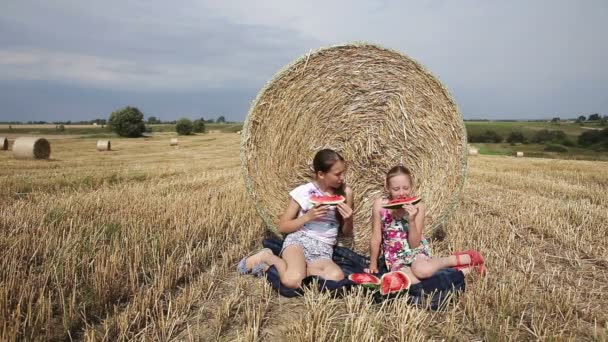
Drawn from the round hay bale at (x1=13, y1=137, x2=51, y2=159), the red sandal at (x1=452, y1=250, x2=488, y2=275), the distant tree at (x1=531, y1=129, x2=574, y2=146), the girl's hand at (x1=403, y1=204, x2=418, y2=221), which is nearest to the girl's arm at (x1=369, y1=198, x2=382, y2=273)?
the girl's hand at (x1=403, y1=204, x2=418, y2=221)

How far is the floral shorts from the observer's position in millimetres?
3836

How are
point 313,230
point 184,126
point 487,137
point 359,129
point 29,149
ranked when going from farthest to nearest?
point 184,126, point 487,137, point 29,149, point 359,129, point 313,230

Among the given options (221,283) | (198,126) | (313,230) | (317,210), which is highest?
(198,126)

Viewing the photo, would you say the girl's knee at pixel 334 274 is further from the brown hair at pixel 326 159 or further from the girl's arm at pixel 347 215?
the brown hair at pixel 326 159

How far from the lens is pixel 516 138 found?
36.2m

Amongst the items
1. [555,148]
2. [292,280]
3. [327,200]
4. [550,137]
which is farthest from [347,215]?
[550,137]

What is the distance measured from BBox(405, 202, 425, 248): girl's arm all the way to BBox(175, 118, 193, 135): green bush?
46326 millimetres

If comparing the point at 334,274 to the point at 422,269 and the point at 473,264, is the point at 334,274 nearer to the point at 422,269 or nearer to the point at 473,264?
the point at 422,269

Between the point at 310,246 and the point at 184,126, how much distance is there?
46244 mm

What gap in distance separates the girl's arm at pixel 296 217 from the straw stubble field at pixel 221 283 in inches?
21.9

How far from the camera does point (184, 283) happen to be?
10.8ft

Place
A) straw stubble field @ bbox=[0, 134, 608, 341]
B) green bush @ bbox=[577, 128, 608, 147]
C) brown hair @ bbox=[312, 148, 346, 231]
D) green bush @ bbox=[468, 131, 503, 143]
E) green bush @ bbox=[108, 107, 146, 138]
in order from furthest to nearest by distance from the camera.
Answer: green bush @ bbox=[108, 107, 146, 138], green bush @ bbox=[468, 131, 503, 143], green bush @ bbox=[577, 128, 608, 147], brown hair @ bbox=[312, 148, 346, 231], straw stubble field @ bbox=[0, 134, 608, 341]

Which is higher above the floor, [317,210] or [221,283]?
[317,210]

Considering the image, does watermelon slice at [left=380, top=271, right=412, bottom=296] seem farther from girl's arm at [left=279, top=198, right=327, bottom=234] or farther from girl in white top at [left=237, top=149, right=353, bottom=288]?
girl's arm at [left=279, top=198, right=327, bottom=234]
